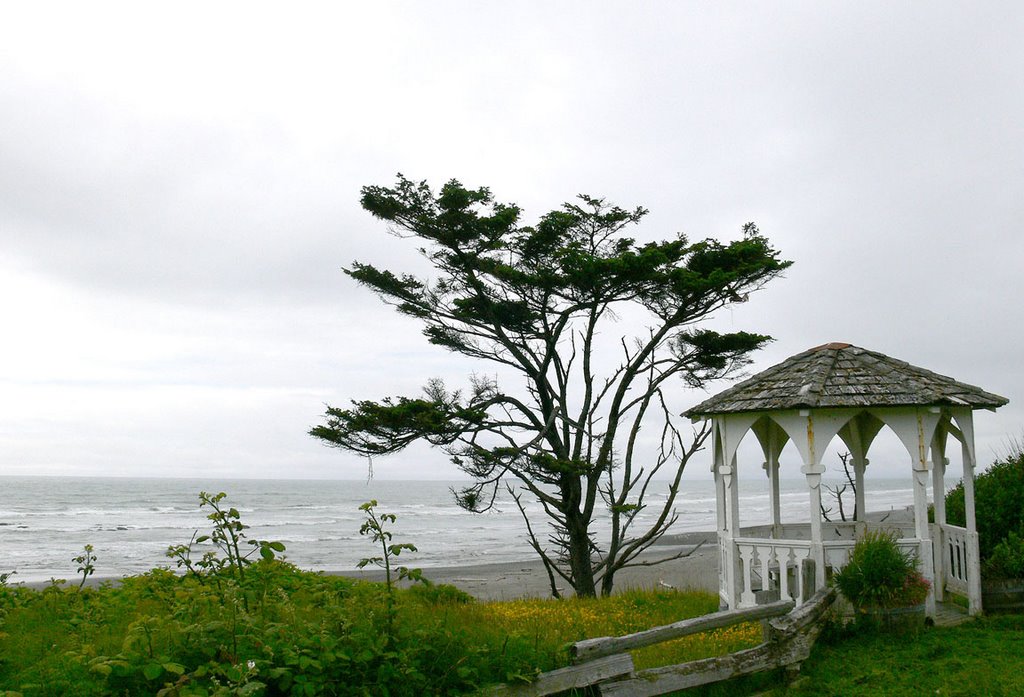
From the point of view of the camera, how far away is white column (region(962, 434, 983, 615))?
9484mm

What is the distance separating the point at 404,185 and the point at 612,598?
8182mm

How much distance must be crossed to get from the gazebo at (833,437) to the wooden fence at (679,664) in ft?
4.60

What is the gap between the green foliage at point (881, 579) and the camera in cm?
882

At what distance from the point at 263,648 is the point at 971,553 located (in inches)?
324

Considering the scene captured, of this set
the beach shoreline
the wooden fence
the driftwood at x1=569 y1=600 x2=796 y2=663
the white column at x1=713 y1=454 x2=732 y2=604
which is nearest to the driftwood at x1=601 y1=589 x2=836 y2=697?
the wooden fence

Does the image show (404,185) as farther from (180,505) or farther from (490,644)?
(180,505)

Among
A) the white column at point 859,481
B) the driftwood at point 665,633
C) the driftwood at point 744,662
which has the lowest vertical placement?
the driftwood at point 744,662

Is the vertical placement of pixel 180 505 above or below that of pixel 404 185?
below

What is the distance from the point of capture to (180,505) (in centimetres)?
6850

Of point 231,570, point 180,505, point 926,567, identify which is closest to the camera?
point 231,570

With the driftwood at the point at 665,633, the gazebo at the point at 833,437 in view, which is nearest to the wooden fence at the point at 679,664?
the driftwood at the point at 665,633

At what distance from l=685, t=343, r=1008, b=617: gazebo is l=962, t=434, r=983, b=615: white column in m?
0.01

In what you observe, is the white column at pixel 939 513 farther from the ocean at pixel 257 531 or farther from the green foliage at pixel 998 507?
the ocean at pixel 257 531

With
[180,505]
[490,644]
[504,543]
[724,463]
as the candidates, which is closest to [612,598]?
[724,463]
